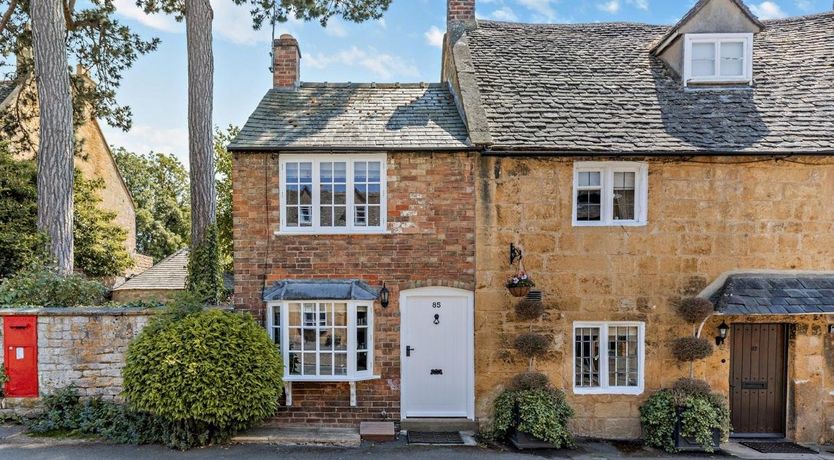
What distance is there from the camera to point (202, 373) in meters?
6.98

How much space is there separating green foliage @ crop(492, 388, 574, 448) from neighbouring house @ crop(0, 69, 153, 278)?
52.4 ft

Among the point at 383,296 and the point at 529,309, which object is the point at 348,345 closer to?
the point at 383,296

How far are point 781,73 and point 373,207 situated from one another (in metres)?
9.33

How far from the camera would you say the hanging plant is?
7.77 metres

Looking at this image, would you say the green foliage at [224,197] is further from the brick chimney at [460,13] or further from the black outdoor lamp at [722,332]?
the black outdoor lamp at [722,332]

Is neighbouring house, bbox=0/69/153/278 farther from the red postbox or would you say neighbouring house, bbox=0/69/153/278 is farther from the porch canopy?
the porch canopy

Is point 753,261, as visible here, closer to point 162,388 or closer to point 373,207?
point 373,207

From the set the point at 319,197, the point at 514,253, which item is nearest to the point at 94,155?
the point at 319,197

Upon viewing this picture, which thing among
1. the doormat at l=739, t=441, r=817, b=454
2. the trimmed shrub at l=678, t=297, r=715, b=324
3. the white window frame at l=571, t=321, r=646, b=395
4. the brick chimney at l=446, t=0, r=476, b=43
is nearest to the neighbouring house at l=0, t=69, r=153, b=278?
the brick chimney at l=446, t=0, r=476, b=43

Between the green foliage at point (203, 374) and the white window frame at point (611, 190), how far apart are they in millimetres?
6011

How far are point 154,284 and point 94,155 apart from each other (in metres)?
6.54

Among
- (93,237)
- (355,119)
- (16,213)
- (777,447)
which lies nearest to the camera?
(777,447)

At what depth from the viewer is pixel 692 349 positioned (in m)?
7.89

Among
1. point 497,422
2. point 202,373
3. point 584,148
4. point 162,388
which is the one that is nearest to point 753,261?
point 584,148
